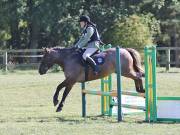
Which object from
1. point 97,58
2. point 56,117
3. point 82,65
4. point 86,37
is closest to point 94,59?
point 97,58

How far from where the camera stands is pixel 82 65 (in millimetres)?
15086

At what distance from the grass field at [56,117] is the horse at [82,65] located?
855 millimetres

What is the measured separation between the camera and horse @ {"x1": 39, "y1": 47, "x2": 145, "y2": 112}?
1478 centimetres

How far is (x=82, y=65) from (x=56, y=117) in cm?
148

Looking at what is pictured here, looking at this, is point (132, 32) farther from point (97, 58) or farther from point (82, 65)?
point (97, 58)

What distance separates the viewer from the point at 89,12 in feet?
163

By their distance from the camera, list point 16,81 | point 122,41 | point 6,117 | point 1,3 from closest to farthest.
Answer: point 6,117
point 16,81
point 122,41
point 1,3

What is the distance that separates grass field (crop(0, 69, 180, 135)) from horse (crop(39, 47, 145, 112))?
86cm

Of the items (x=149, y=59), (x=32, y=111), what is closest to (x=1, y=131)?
(x=149, y=59)

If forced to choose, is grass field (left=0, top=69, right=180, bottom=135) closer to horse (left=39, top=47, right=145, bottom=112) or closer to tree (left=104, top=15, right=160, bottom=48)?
horse (left=39, top=47, right=145, bottom=112)

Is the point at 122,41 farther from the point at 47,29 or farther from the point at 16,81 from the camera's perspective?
the point at 16,81

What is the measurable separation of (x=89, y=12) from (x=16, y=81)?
22.6 metres

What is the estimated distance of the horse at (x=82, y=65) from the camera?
1478cm

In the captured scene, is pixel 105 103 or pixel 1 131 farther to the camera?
pixel 105 103
